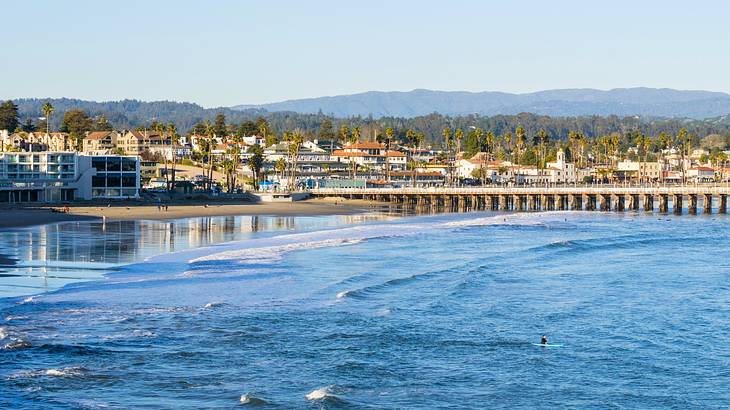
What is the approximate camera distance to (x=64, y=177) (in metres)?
91.9

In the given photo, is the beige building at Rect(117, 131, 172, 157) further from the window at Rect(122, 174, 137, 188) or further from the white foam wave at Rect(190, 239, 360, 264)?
the white foam wave at Rect(190, 239, 360, 264)

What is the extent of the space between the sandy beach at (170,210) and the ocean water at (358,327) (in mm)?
15963

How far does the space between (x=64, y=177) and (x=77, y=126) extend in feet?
281

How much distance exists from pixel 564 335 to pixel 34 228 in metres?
40.5

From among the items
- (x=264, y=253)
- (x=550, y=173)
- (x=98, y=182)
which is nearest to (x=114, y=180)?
(x=98, y=182)

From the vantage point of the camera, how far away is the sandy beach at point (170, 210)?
6850 cm

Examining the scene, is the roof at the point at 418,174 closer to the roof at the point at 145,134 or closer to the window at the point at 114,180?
the roof at the point at 145,134

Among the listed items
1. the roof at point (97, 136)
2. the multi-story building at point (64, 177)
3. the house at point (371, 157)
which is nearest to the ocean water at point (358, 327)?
the multi-story building at point (64, 177)

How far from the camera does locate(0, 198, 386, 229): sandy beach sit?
2697 inches

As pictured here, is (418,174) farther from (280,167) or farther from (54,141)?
(54,141)

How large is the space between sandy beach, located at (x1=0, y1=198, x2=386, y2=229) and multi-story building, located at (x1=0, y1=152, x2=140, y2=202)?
625cm

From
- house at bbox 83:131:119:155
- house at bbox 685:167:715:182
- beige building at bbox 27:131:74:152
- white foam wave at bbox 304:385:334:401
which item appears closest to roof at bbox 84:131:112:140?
house at bbox 83:131:119:155

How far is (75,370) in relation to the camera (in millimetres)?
22859

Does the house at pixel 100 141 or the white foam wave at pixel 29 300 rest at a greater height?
the house at pixel 100 141
